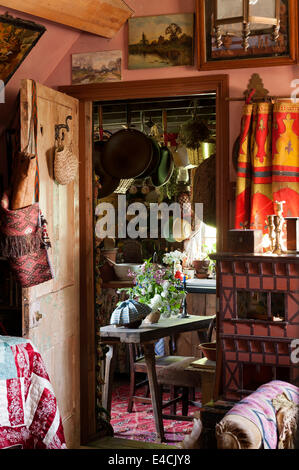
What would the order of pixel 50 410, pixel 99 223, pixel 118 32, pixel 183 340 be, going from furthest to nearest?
pixel 99 223, pixel 183 340, pixel 118 32, pixel 50 410

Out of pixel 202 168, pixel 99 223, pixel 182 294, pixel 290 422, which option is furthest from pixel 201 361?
pixel 99 223

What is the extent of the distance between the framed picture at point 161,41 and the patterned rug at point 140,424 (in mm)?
2878

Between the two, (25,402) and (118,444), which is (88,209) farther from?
→ (25,402)

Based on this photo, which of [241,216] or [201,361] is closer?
[241,216]

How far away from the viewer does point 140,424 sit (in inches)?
206

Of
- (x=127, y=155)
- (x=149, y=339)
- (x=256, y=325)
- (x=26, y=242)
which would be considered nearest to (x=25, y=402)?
(x=26, y=242)

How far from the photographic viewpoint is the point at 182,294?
5184 millimetres

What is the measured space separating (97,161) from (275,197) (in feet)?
6.25

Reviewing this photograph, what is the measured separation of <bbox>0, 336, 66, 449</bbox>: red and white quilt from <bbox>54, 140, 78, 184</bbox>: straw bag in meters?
1.36

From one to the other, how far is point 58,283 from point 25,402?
130cm

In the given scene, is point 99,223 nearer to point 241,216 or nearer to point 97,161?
point 97,161

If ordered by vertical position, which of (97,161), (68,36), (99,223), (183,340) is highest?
(68,36)

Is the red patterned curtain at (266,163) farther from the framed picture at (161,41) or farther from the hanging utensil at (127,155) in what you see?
the hanging utensil at (127,155)

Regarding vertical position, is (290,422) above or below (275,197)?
below
